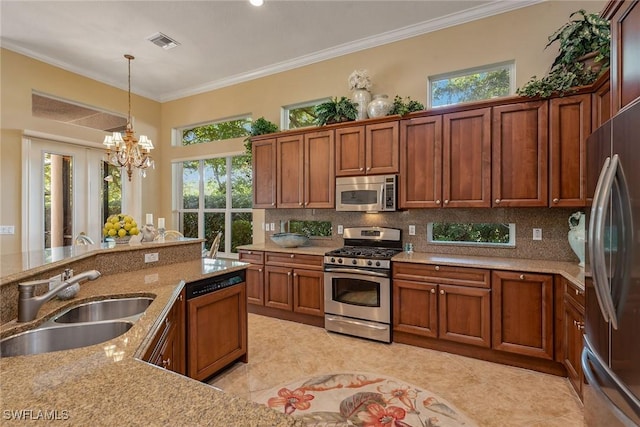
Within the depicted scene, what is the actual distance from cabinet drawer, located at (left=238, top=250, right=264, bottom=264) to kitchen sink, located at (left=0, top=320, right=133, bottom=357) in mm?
2606

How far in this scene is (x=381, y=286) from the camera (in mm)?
3195

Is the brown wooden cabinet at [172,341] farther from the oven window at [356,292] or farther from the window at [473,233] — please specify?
the window at [473,233]

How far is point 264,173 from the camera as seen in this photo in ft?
14.2

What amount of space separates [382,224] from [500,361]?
181 cm

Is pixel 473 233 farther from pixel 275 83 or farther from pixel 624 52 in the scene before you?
pixel 275 83

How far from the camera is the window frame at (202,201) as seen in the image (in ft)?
17.0

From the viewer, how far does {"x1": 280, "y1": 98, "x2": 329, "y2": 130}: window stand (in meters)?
4.53

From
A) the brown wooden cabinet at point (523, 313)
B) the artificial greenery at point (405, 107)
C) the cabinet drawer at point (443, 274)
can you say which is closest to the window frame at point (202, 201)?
the artificial greenery at point (405, 107)

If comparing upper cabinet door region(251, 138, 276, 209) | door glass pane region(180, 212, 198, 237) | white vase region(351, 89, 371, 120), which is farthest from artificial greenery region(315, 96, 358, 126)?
door glass pane region(180, 212, 198, 237)

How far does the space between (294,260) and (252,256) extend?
659 mm

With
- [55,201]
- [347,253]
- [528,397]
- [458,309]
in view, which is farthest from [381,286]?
[55,201]

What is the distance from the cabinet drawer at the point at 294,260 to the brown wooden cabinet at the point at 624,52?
2.82 metres

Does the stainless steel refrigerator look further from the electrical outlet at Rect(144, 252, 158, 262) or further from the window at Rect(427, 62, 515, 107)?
the electrical outlet at Rect(144, 252, 158, 262)

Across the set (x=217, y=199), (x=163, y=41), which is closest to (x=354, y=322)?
(x=217, y=199)
